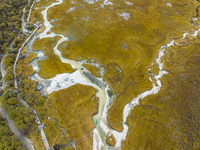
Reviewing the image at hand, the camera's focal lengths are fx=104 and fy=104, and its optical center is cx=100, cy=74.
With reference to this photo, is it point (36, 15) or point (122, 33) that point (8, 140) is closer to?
point (122, 33)

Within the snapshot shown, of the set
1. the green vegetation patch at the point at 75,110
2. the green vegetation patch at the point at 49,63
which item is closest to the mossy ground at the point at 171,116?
the green vegetation patch at the point at 75,110

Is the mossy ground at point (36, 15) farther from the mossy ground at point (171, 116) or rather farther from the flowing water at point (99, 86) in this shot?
the mossy ground at point (171, 116)

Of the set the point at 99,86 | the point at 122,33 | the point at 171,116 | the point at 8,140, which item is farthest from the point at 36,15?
the point at 171,116

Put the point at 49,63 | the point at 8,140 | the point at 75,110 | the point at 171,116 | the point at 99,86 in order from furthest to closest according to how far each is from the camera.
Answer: the point at 49,63 < the point at 99,86 < the point at 75,110 < the point at 171,116 < the point at 8,140

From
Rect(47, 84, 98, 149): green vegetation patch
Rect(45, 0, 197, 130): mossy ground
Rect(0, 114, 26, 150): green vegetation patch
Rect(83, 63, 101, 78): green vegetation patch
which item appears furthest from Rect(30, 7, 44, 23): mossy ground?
Rect(0, 114, 26, 150): green vegetation patch

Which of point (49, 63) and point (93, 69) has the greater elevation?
point (49, 63)

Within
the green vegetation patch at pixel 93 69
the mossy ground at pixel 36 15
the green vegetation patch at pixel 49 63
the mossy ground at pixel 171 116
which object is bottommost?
the mossy ground at pixel 171 116

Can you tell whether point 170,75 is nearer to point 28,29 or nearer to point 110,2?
point 110,2

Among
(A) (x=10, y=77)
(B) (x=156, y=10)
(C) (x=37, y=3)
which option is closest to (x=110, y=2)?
(B) (x=156, y=10)
